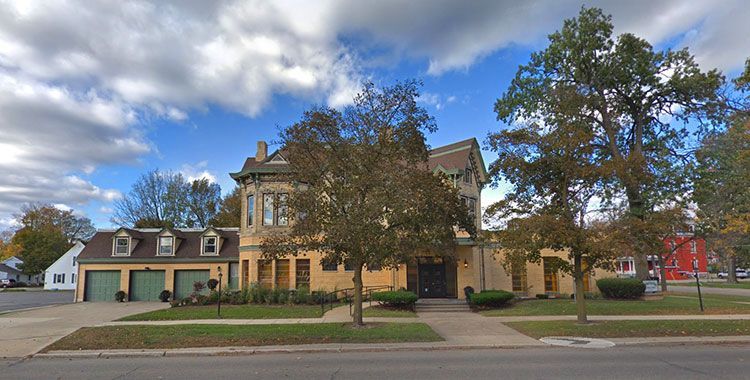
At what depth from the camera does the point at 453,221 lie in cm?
1566

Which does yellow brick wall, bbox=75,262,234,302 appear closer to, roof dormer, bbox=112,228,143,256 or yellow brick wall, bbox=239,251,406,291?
roof dormer, bbox=112,228,143,256

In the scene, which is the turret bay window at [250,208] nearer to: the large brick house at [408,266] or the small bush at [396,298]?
the large brick house at [408,266]

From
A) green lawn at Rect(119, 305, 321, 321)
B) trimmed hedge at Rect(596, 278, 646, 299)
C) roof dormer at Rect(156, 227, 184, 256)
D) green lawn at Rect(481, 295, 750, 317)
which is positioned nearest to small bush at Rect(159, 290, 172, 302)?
roof dormer at Rect(156, 227, 184, 256)

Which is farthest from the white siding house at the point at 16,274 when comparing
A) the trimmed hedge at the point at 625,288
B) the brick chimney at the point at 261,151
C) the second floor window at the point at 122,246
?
the trimmed hedge at the point at 625,288

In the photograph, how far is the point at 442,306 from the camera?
22828mm

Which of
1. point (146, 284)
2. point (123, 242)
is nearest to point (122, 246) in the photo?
point (123, 242)

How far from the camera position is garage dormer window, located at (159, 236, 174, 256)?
3238 centimetres

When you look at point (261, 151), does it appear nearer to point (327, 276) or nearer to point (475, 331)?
point (327, 276)

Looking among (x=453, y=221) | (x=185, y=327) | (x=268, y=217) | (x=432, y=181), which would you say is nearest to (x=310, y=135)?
(x=432, y=181)

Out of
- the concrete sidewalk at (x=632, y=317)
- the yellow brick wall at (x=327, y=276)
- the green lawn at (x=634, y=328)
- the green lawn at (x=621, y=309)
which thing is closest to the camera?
the green lawn at (x=634, y=328)

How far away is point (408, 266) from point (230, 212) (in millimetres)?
34579

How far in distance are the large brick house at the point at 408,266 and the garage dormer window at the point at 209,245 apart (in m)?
4.55

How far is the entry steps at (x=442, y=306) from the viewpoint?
2180 cm

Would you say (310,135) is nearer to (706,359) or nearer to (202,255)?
(706,359)
